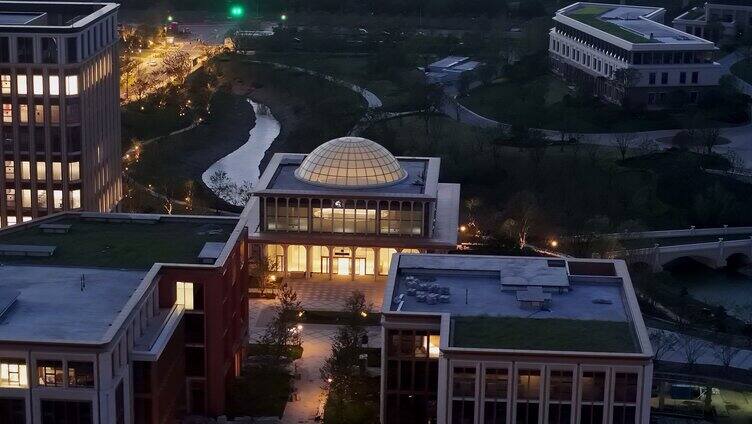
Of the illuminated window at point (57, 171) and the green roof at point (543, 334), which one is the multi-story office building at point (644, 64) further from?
the green roof at point (543, 334)

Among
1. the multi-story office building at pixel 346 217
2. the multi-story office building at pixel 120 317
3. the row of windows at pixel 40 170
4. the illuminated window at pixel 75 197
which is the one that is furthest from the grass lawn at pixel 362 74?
the multi-story office building at pixel 120 317

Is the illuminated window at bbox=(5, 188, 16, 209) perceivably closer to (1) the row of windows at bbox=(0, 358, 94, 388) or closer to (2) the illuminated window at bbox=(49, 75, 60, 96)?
(2) the illuminated window at bbox=(49, 75, 60, 96)

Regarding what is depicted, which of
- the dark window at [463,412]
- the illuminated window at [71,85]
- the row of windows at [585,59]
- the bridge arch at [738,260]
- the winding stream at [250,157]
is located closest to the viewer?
the dark window at [463,412]

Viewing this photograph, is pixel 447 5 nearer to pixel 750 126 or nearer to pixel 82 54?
pixel 750 126

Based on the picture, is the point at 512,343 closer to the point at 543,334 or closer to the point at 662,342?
the point at 543,334

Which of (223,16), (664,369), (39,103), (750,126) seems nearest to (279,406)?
(664,369)

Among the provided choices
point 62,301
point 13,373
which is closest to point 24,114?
point 62,301
